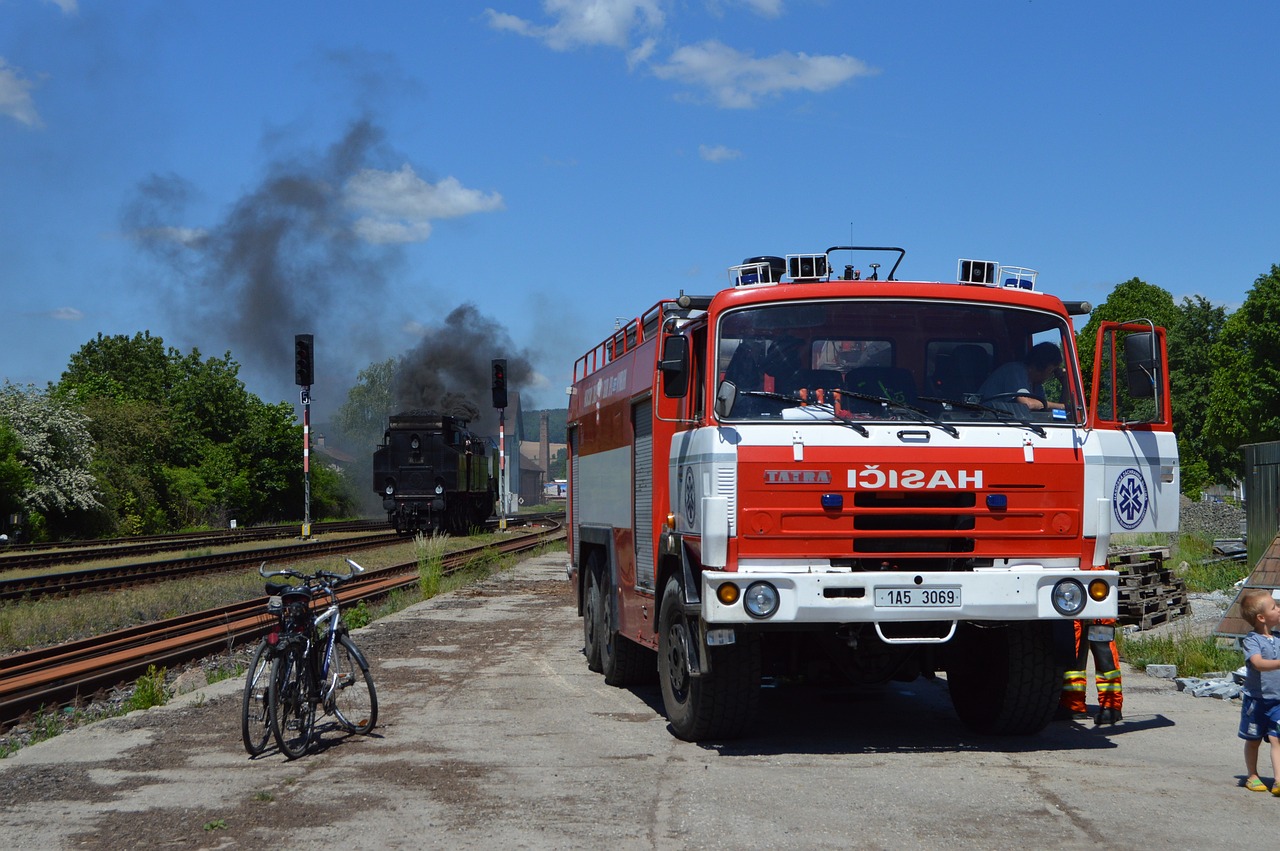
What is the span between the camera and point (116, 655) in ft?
45.0

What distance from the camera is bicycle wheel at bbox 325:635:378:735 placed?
8.93 metres

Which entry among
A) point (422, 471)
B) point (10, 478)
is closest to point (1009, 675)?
point (422, 471)

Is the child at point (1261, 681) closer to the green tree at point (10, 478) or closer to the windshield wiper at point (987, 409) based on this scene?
the windshield wiper at point (987, 409)

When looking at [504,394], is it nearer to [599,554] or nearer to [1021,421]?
[599,554]

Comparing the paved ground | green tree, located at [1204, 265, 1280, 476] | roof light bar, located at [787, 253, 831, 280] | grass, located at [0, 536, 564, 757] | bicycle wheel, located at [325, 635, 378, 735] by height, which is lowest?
grass, located at [0, 536, 564, 757]

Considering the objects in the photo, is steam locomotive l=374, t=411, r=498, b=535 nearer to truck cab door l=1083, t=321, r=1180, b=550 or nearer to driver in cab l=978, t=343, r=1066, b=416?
driver in cab l=978, t=343, r=1066, b=416

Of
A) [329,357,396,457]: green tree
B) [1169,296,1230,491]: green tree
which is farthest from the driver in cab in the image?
[329,357,396,457]: green tree

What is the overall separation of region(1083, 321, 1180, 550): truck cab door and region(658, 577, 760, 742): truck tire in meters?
2.21

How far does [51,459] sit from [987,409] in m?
41.4

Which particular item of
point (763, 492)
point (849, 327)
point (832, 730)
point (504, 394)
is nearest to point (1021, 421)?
point (849, 327)

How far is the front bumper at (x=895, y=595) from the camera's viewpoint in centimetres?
776

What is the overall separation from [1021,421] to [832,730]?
2638 millimetres

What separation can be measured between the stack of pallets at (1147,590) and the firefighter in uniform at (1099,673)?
558 centimetres

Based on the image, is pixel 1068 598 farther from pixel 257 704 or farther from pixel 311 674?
pixel 257 704
